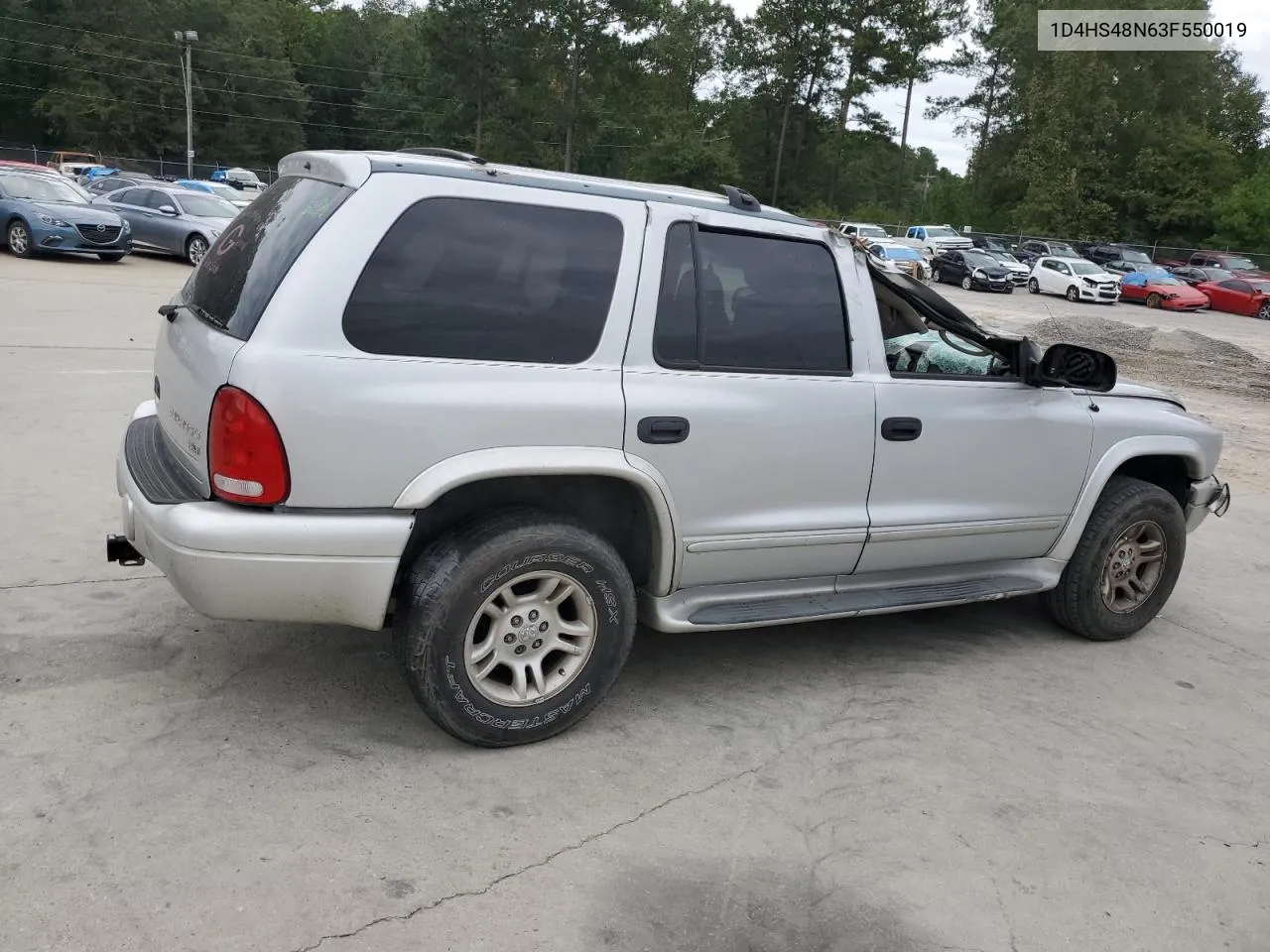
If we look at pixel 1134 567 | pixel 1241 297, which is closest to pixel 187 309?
pixel 1134 567

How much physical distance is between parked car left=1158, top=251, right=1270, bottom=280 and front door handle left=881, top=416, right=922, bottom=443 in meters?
41.9

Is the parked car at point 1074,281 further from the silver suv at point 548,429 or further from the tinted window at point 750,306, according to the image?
the tinted window at point 750,306

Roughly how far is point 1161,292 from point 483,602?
120 ft

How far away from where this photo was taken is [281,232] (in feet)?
11.0

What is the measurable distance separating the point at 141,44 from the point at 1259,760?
273ft

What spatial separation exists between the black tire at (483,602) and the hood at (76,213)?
55.8 feet

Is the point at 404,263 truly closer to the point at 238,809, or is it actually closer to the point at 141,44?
the point at 238,809

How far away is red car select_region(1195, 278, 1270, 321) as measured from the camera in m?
33.6

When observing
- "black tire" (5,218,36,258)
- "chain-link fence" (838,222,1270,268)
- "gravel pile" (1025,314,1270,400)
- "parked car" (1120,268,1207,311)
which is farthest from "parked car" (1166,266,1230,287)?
"black tire" (5,218,36,258)

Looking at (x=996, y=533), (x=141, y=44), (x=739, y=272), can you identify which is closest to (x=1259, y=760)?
(x=996, y=533)

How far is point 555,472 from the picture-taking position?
3.36 meters

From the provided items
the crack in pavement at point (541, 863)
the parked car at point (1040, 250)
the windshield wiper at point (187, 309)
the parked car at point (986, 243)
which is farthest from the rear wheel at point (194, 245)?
the parked car at point (986, 243)

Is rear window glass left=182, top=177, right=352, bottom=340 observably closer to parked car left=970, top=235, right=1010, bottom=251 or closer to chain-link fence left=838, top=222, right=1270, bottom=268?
parked car left=970, top=235, right=1010, bottom=251

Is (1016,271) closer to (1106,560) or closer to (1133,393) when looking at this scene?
(1133,393)
